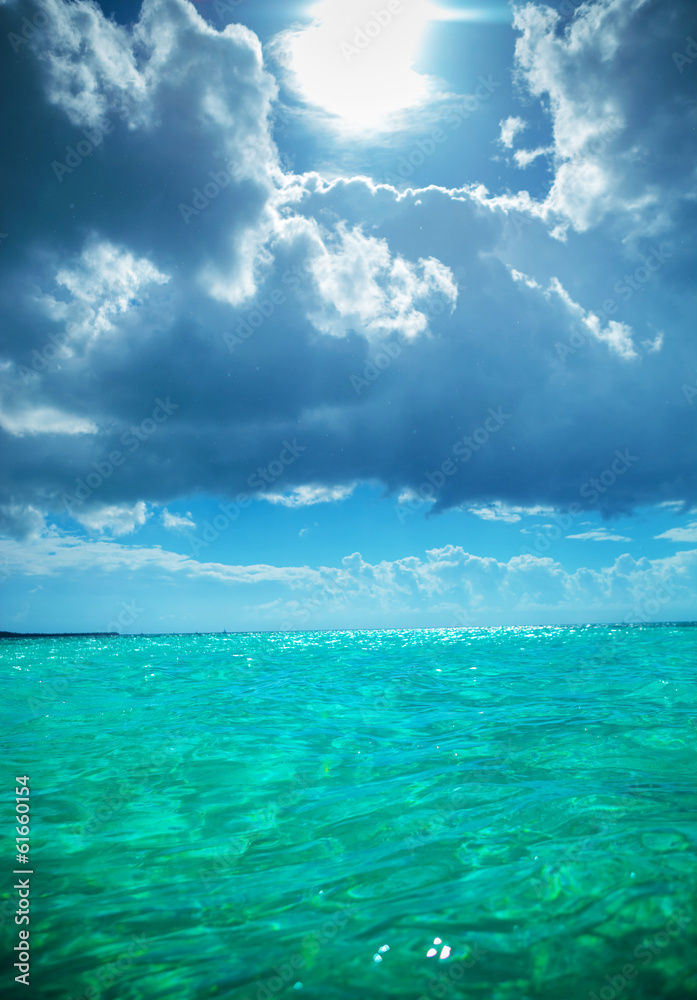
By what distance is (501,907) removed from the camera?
3615 millimetres

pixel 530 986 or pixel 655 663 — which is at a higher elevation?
pixel 530 986

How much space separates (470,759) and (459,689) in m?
7.48

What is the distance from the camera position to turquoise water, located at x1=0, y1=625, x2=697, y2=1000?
10.2 feet

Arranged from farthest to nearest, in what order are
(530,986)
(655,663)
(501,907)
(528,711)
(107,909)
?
(655,663) < (528,711) < (107,909) < (501,907) < (530,986)

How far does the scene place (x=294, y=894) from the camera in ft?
13.1

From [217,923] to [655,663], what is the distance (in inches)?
790

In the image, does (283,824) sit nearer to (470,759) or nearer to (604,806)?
(470,759)

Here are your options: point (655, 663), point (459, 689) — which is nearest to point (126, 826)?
point (459, 689)

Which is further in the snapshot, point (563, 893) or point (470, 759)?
point (470, 759)

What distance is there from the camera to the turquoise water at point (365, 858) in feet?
10.2

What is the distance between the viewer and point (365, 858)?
450 centimetres

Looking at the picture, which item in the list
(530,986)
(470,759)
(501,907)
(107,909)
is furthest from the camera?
(470,759)

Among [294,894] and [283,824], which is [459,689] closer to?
[283,824]

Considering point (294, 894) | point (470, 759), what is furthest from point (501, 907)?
point (470, 759)
